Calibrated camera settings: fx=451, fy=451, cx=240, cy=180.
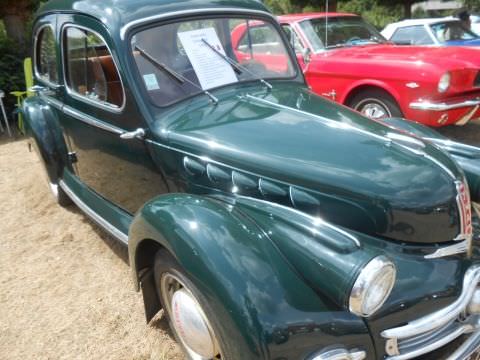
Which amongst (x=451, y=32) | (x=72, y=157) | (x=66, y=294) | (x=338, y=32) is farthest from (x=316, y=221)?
(x=451, y=32)

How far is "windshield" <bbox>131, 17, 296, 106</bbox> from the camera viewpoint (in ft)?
8.79

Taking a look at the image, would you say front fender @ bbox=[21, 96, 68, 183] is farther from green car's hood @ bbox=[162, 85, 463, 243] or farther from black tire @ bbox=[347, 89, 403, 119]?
black tire @ bbox=[347, 89, 403, 119]

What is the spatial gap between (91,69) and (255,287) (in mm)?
2208

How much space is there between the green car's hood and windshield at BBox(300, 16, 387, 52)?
146 inches

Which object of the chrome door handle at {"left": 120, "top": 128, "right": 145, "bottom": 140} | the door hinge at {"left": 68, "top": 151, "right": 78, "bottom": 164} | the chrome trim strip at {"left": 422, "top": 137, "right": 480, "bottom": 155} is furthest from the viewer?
the door hinge at {"left": 68, "top": 151, "right": 78, "bottom": 164}

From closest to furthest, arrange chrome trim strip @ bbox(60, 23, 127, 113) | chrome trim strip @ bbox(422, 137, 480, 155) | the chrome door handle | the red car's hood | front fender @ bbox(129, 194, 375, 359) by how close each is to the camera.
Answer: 1. front fender @ bbox(129, 194, 375, 359)
2. the chrome door handle
3. chrome trim strip @ bbox(60, 23, 127, 113)
4. chrome trim strip @ bbox(422, 137, 480, 155)
5. the red car's hood

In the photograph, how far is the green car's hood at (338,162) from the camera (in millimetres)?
2018

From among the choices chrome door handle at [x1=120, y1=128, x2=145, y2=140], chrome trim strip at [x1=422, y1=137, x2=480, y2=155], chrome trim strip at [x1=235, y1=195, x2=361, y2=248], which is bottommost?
chrome trim strip at [x1=235, y1=195, x2=361, y2=248]

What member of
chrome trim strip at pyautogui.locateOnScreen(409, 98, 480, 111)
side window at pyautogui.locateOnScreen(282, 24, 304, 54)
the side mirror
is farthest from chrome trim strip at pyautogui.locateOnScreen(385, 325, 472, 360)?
side window at pyautogui.locateOnScreen(282, 24, 304, 54)

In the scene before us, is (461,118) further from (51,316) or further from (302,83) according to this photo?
(51,316)

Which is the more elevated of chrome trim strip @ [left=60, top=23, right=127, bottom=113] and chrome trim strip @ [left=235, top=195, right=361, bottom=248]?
chrome trim strip @ [left=60, top=23, right=127, bottom=113]

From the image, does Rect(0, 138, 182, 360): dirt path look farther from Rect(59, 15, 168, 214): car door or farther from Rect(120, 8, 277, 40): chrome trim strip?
Rect(120, 8, 277, 40): chrome trim strip

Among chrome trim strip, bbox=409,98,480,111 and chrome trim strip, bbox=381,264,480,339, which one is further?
chrome trim strip, bbox=409,98,480,111

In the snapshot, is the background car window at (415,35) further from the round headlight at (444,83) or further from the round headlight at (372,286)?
the round headlight at (372,286)
